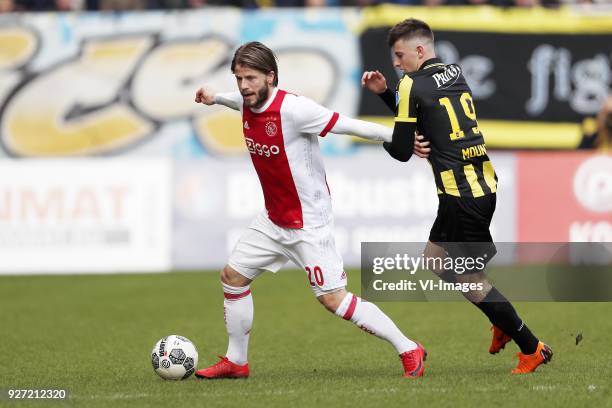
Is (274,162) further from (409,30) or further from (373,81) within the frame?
(409,30)

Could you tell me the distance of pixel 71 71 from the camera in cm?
1731

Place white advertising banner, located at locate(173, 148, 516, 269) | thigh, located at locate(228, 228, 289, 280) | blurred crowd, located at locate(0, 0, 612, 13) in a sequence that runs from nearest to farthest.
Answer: thigh, located at locate(228, 228, 289, 280), white advertising banner, located at locate(173, 148, 516, 269), blurred crowd, located at locate(0, 0, 612, 13)

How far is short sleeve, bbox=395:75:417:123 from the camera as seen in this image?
23.3ft

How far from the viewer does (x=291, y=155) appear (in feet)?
23.7

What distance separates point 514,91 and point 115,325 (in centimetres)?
865

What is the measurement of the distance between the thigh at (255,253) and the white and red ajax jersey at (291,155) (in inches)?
5.9

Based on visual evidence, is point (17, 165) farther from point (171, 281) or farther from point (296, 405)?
point (296, 405)

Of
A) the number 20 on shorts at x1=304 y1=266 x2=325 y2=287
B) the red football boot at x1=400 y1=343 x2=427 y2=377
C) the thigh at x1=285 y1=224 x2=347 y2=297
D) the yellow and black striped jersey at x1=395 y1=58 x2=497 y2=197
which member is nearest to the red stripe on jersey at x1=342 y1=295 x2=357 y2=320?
the thigh at x1=285 y1=224 x2=347 y2=297

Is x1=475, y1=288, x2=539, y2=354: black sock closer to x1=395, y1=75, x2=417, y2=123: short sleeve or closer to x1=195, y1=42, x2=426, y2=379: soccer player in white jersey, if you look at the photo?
x1=195, y1=42, x2=426, y2=379: soccer player in white jersey

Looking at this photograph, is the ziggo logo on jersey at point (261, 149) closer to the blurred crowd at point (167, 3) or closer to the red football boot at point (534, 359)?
the red football boot at point (534, 359)

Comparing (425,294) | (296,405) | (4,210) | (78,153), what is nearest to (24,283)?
(4,210)

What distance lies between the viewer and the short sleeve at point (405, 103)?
7.10 metres

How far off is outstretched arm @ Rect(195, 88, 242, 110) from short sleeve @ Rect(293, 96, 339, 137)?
493mm

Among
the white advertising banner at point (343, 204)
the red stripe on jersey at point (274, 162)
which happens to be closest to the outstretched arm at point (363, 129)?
the red stripe on jersey at point (274, 162)
